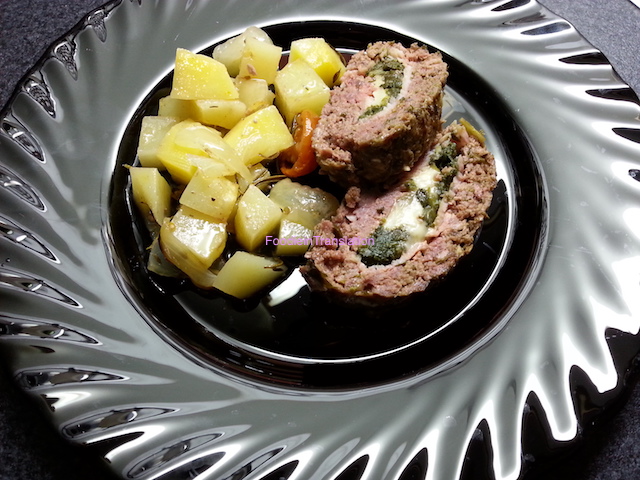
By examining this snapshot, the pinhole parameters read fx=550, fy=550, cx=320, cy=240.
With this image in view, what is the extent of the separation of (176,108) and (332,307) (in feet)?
3.87

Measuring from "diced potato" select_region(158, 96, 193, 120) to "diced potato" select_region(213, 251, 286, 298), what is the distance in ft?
2.47

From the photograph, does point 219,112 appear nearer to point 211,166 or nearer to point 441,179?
point 211,166

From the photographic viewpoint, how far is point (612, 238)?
235cm

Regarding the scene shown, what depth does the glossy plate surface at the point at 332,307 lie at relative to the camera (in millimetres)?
1895

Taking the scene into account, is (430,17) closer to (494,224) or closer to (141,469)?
(494,224)

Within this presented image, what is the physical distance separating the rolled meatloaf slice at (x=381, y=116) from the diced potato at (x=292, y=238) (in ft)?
0.90

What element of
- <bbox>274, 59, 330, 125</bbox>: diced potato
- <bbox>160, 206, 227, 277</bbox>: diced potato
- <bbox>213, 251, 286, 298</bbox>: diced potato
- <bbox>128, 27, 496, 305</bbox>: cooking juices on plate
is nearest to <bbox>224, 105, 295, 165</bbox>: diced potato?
<bbox>128, 27, 496, 305</bbox>: cooking juices on plate

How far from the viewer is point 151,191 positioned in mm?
2391

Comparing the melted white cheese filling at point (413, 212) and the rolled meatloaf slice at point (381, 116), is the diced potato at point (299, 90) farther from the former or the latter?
the melted white cheese filling at point (413, 212)

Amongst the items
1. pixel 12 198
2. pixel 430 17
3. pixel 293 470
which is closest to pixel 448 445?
pixel 293 470

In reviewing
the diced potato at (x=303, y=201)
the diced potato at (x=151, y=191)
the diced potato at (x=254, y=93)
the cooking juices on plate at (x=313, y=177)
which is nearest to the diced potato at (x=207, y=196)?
the cooking juices on plate at (x=313, y=177)

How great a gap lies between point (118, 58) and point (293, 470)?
215 centimetres

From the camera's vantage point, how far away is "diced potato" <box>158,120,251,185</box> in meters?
Answer: 2.38

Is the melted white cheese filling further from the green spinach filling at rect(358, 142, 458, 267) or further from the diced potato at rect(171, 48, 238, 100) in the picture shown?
the diced potato at rect(171, 48, 238, 100)
